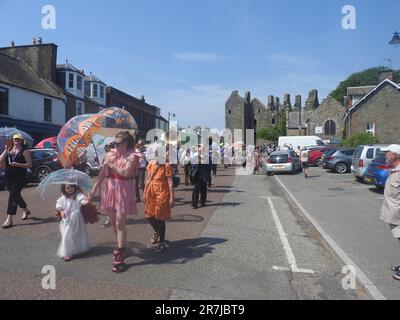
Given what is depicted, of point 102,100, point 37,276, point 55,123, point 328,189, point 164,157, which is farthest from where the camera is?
point 102,100

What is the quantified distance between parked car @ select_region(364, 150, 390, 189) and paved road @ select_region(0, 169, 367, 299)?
6219mm

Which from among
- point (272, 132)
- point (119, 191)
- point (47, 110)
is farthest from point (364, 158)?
point (272, 132)

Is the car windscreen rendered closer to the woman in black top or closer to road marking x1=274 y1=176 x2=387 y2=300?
road marking x1=274 y1=176 x2=387 y2=300

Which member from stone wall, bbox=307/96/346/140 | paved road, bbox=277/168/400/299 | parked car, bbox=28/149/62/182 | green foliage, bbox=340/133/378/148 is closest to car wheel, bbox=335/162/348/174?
paved road, bbox=277/168/400/299

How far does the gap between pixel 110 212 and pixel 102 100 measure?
122 feet

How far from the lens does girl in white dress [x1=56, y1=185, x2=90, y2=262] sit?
557cm

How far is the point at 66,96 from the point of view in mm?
33344

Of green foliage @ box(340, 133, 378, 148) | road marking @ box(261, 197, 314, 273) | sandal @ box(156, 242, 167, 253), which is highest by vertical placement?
green foliage @ box(340, 133, 378, 148)

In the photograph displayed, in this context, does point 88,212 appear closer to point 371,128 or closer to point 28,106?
point 28,106

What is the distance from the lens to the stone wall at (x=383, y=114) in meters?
39.2

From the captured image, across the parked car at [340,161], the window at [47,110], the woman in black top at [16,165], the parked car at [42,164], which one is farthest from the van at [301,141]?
the woman in black top at [16,165]

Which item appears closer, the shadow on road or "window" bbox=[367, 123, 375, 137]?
the shadow on road

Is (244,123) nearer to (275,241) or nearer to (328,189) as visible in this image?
(328,189)

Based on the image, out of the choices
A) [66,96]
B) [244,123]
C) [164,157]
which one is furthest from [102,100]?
[244,123]
